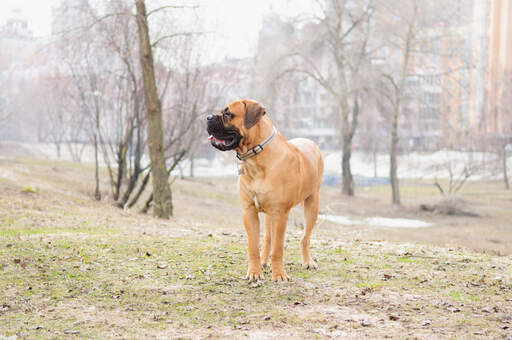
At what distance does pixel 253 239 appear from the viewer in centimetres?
572

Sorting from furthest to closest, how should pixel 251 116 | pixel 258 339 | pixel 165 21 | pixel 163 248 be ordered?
pixel 165 21
pixel 163 248
pixel 251 116
pixel 258 339

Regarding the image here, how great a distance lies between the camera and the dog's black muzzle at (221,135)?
5.22m

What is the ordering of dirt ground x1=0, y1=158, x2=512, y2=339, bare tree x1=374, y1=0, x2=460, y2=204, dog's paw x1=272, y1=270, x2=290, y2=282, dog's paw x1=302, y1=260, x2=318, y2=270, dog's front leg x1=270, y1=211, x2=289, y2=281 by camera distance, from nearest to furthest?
dirt ground x1=0, y1=158, x2=512, y2=339 < dog's front leg x1=270, y1=211, x2=289, y2=281 < dog's paw x1=272, y1=270, x2=290, y2=282 < dog's paw x1=302, y1=260, x2=318, y2=270 < bare tree x1=374, y1=0, x2=460, y2=204

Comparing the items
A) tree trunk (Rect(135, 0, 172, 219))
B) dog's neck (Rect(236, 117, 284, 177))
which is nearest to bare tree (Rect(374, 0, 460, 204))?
tree trunk (Rect(135, 0, 172, 219))

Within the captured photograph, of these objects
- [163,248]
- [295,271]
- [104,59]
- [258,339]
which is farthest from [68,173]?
[258,339]

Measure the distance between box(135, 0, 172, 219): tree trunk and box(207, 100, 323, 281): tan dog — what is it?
9.01m

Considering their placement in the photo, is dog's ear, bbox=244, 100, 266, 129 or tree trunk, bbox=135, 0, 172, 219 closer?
dog's ear, bbox=244, 100, 266, 129

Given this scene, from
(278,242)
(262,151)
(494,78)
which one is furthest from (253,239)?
(494,78)

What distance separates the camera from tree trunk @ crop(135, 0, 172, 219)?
14.1m

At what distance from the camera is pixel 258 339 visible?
4.25 meters

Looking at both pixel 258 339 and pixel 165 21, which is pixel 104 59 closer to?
pixel 165 21

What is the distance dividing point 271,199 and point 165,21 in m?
12.1

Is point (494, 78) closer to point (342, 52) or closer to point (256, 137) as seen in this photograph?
point (342, 52)

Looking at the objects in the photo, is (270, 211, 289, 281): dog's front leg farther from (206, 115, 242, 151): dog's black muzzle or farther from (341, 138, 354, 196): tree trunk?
(341, 138, 354, 196): tree trunk
